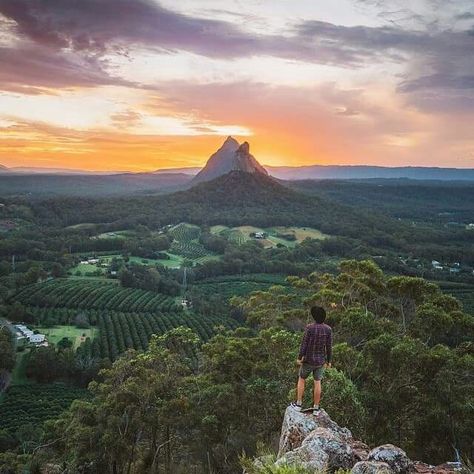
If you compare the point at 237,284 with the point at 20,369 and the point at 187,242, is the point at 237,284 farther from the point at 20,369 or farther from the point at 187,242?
the point at 20,369

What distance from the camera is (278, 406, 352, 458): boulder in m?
8.94

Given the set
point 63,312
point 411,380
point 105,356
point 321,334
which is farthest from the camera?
point 63,312

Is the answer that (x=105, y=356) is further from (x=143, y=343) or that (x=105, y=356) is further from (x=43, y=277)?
(x=43, y=277)

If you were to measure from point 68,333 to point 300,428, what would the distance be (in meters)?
54.4

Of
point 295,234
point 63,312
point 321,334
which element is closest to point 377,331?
point 321,334

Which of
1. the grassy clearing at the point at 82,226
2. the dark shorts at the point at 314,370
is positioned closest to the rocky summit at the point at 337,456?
the dark shorts at the point at 314,370

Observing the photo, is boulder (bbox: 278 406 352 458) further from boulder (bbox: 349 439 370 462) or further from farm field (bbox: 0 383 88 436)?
farm field (bbox: 0 383 88 436)

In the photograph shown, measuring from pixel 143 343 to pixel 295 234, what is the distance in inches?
3082

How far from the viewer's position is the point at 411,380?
14.0 m

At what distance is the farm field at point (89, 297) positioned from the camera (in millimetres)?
68875

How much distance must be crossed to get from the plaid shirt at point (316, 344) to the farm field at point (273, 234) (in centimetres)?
10680

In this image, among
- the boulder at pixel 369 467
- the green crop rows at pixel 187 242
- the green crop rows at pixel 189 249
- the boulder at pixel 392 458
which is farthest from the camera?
the green crop rows at pixel 187 242

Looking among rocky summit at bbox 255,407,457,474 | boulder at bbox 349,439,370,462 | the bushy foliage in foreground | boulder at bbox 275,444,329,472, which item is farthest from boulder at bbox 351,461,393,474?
the bushy foliage in foreground

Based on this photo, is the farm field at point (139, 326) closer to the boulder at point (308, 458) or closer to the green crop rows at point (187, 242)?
the green crop rows at point (187, 242)
